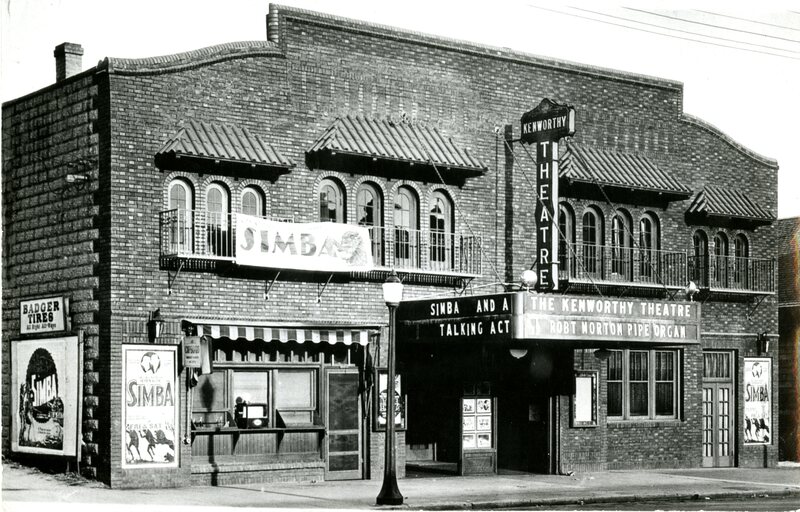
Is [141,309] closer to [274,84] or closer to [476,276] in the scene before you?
[274,84]

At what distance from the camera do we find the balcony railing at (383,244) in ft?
71.1

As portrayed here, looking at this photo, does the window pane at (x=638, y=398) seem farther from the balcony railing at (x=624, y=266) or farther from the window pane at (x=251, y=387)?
the window pane at (x=251, y=387)

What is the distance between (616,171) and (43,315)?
1321 centimetres

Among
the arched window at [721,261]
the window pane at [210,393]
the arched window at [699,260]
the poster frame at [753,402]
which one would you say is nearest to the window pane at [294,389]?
the window pane at [210,393]

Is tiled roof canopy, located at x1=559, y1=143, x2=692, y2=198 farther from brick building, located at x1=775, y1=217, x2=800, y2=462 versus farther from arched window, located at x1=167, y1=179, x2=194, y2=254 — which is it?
arched window, located at x1=167, y1=179, x2=194, y2=254

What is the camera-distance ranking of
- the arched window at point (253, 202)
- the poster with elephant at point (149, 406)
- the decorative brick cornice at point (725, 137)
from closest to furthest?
1. the poster with elephant at point (149, 406)
2. the arched window at point (253, 202)
3. the decorative brick cornice at point (725, 137)

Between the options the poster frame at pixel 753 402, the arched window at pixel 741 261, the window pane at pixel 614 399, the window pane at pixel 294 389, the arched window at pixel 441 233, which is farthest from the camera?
the arched window at pixel 741 261

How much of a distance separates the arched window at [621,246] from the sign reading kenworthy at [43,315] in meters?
12.7

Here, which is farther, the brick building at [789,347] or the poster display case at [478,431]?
the brick building at [789,347]

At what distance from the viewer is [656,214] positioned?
94.3 ft

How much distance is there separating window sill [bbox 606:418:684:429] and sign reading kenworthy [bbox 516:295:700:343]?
4.09 metres

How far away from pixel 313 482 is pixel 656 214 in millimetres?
11223

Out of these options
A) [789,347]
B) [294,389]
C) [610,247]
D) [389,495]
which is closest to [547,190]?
[610,247]

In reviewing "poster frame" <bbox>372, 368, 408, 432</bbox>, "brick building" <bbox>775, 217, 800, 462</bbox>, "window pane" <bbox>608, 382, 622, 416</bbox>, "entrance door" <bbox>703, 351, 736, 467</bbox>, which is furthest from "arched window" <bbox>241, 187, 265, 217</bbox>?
"brick building" <bbox>775, 217, 800, 462</bbox>
